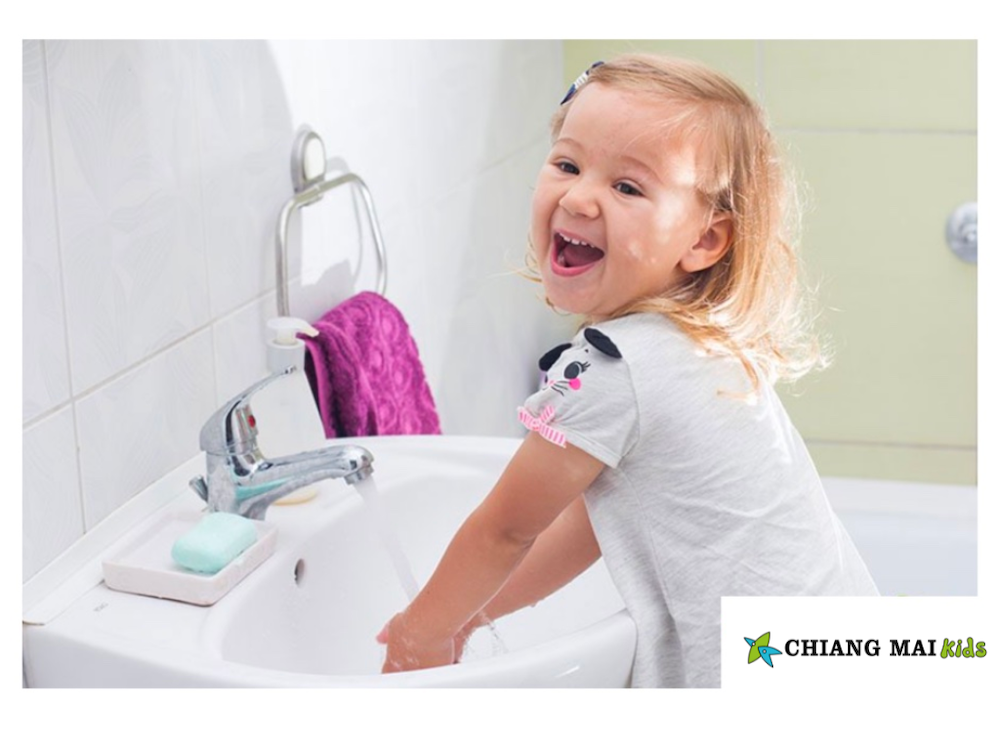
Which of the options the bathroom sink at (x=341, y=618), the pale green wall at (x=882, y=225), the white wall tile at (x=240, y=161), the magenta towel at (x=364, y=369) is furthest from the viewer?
the pale green wall at (x=882, y=225)

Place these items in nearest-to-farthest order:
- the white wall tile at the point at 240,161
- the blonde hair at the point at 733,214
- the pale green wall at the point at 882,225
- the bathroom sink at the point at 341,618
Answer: the bathroom sink at the point at 341,618, the blonde hair at the point at 733,214, the white wall tile at the point at 240,161, the pale green wall at the point at 882,225

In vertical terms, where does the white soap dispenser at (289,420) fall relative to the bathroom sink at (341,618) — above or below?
above

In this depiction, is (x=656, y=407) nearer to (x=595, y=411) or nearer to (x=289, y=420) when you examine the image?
(x=595, y=411)

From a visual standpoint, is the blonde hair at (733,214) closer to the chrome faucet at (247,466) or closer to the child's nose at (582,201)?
the child's nose at (582,201)

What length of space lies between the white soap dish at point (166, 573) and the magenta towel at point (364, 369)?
260 mm

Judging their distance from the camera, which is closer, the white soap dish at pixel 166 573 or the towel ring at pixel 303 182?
the white soap dish at pixel 166 573

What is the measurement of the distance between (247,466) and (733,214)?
0.41 meters

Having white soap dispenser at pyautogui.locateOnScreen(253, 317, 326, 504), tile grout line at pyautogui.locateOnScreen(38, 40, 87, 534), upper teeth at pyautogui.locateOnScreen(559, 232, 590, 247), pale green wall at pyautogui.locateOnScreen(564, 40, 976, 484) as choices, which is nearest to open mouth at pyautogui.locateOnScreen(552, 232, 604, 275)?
upper teeth at pyautogui.locateOnScreen(559, 232, 590, 247)

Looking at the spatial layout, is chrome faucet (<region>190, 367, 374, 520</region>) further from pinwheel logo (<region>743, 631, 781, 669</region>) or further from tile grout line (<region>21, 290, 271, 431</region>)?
pinwheel logo (<region>743, 631, 781, 669</region>)

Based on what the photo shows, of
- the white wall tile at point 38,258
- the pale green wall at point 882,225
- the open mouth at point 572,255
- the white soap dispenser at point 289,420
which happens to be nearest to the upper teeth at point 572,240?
the open mouth at point 572,255

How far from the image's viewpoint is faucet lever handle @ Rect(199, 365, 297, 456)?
3.30 feet

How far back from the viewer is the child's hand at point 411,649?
0.98m

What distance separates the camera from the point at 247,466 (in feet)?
3.34
